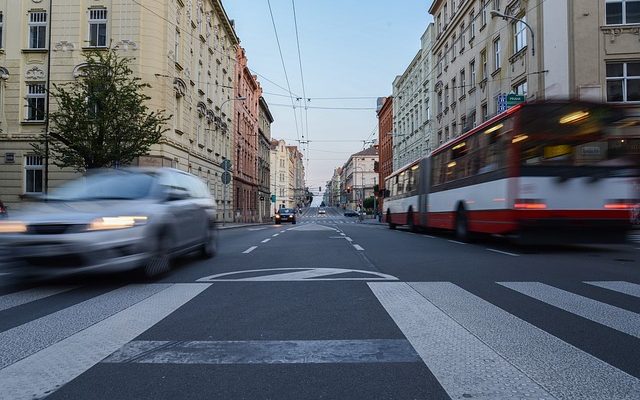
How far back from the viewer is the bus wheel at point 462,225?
44.3 ft

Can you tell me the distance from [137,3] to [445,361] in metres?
26.4

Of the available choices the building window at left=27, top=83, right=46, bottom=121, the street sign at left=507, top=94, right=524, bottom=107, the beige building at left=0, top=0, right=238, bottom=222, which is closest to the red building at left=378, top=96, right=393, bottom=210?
the beige building at left=0, top=0, right=238, bottom=222

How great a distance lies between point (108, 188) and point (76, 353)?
13.5 ft

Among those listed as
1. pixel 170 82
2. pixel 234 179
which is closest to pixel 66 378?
pixel 170 82

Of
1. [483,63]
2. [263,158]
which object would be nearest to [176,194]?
[483,63]

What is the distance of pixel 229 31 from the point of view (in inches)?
1706

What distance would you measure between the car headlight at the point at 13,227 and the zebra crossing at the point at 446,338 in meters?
0.78

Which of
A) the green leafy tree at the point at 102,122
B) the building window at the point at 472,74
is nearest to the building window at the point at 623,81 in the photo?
the building window at the point at 472,74

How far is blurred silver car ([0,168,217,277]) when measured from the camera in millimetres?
5680

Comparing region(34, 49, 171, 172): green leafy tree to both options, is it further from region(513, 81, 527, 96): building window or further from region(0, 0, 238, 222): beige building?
region(513, 81, 527, 96): building window

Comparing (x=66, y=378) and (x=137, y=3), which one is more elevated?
(x=137, y=3)

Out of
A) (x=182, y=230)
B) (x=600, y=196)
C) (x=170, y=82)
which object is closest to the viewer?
(x=182, y=230)

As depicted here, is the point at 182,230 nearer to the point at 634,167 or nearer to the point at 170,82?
the point at 634,167

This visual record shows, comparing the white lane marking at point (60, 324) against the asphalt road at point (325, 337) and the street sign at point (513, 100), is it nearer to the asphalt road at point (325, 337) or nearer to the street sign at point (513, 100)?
the asphalt road at point (325, 337)
